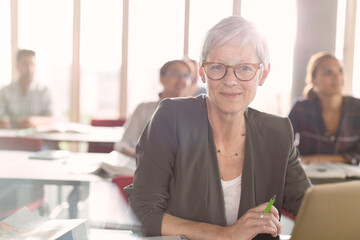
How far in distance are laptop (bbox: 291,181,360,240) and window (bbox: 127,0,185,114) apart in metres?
2.17

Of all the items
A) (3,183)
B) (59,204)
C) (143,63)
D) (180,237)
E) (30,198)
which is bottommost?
(59,204)

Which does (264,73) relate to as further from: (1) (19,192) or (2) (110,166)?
(1) (19,192)

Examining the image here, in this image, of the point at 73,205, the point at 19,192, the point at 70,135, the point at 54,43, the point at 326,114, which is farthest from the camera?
the point at 54,43

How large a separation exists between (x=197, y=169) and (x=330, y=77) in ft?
6.43

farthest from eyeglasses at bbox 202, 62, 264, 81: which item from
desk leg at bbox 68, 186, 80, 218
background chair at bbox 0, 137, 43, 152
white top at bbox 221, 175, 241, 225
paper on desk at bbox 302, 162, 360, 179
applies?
background chair at bbox 0, 137, 43, 152

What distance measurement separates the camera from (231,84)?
1074 millimetres

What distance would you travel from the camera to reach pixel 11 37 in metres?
2.88

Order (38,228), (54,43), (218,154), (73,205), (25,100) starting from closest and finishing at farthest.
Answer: (38,228), (218,154), (73,205), (25,100), (54,43)

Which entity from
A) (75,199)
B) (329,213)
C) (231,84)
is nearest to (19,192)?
(75,199)

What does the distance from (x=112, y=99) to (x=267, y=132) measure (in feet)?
13.7

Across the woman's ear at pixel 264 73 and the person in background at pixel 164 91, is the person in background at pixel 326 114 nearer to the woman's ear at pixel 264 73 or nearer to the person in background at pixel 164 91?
the person in background at pixel 164 91

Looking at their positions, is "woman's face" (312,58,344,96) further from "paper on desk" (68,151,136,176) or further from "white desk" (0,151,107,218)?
"white desk" (0,151,107,218)

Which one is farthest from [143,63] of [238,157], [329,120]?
[238,157]

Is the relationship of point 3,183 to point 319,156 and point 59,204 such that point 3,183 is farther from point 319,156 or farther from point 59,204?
point 319,156
